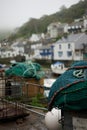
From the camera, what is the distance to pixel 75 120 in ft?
12.0

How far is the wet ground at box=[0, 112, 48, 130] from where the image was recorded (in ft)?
16.6

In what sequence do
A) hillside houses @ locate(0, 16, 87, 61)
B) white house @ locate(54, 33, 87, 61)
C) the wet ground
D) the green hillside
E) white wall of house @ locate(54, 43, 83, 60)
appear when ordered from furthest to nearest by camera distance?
the green hillside, white wall of house @ locate(54, 43, 83, 60), hillside houses @ locate(0, 16, 87, 61), white house @ locate(54, 33, 87, 61), the wet ground

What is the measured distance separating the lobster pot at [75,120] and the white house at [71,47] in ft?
163

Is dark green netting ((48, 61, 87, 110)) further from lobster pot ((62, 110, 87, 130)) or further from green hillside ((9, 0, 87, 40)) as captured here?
green hillside ((9, 0, 87, 40))

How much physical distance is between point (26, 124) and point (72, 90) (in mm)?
2001

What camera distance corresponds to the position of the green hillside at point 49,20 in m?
126

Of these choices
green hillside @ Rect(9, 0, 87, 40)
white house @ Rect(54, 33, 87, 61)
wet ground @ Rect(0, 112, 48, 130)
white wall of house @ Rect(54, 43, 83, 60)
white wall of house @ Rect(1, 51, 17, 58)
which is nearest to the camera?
wet ground @ Rect(0, 112, 48, 130)

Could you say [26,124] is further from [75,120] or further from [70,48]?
[70,48]

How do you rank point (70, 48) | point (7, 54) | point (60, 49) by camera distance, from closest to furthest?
1. point (70, 48)
2. point (60, 49)
3. point (7, 54)

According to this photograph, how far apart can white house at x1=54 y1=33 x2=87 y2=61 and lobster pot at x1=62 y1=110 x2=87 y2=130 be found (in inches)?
1955

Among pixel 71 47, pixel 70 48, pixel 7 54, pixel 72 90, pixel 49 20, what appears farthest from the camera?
pixel 49 20

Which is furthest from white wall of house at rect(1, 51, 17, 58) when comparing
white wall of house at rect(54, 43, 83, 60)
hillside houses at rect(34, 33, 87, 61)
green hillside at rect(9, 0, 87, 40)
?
green hillside at rect(9, 0, 87, 40)

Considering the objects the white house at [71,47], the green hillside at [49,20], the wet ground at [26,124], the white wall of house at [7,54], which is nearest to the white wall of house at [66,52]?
the white house at [71,47]

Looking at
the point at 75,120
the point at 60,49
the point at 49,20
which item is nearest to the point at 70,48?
the point at 60,49
